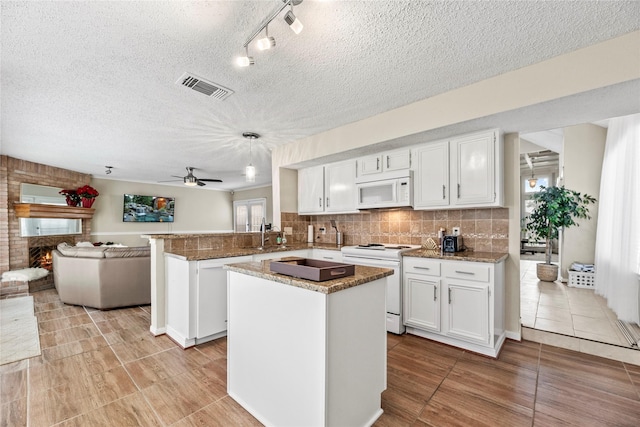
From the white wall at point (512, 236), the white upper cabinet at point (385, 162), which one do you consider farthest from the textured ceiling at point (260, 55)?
the white upper cabinet at point (385, 162)

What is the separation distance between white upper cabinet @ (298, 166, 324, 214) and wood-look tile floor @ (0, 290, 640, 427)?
2.26m

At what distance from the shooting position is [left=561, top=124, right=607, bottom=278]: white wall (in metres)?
5.09

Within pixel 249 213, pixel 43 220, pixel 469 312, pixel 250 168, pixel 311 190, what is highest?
pixel 250 168

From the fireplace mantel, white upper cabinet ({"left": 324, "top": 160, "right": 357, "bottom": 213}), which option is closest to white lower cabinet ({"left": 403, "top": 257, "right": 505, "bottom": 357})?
white upper cabinet ({"left": 324, "top": 160, "right": 357, "bottom": 213})

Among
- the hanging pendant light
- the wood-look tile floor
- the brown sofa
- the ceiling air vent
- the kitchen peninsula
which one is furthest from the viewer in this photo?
the brown sofa

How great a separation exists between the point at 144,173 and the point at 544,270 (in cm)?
908

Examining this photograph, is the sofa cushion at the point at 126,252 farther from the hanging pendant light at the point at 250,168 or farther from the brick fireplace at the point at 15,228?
the brick fireplace at the point at 15,228

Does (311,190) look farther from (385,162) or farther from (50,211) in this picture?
(50,211)

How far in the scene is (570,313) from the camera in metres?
3.55

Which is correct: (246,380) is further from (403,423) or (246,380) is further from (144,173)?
(144,173)

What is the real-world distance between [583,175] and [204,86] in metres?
6.76

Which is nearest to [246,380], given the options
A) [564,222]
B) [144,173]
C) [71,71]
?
[71,71]

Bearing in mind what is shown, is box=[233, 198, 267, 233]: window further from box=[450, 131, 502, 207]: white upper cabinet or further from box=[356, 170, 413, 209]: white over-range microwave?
box=[450, 131, 502, 207]: white upper cabinet

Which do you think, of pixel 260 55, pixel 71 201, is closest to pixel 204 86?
pixel 260 55
